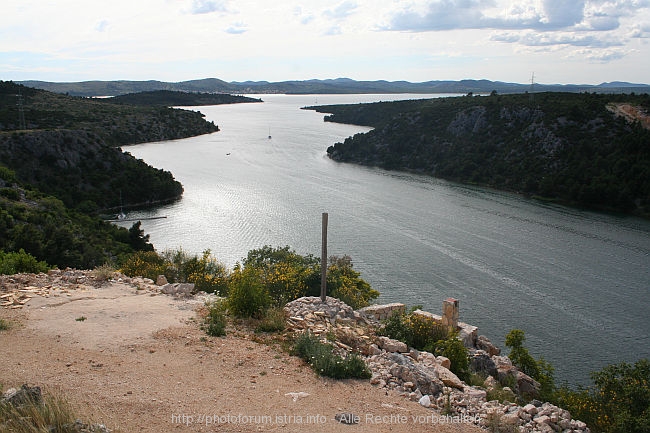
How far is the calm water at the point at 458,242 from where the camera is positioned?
25.4 metres

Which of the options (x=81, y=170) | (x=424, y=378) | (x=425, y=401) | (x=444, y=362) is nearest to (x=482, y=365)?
(x=444, y=362)

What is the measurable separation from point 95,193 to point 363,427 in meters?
47.8

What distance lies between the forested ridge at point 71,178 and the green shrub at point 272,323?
12.8 metres

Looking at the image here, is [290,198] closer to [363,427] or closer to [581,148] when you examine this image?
[581,148]

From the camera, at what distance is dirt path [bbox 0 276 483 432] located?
7293mm

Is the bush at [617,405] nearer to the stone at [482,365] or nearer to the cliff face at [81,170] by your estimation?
the stone at [482,365]

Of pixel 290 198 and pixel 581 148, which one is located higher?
pixel 581 148

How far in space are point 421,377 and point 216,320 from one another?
13.5 ft

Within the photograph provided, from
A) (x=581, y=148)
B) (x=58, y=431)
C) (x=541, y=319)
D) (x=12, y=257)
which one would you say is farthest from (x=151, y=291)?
(x=581, y=148)

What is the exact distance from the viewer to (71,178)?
164ft

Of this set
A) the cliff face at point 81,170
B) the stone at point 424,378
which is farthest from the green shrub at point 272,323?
the cliff face at point 81,170

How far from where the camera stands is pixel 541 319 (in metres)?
25.8

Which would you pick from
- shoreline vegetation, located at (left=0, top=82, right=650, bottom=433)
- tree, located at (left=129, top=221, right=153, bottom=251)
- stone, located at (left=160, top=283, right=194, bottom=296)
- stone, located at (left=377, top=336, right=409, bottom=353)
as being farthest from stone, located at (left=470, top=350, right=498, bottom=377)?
tree, located at (left=129, top=221, right=153, bottom=251)

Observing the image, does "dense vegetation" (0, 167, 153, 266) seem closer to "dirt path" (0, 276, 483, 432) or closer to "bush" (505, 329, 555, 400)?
"dirt path" (0, 276, 483, 432)
